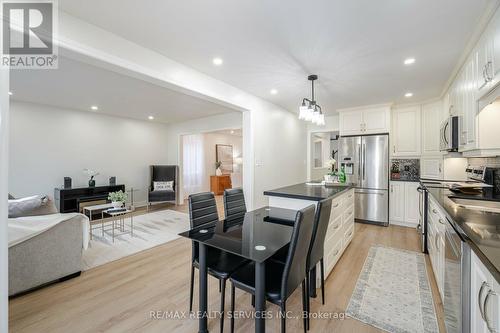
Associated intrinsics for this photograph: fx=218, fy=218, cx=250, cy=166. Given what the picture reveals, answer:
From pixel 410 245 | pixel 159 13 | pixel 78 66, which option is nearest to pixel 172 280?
pixel 159 13

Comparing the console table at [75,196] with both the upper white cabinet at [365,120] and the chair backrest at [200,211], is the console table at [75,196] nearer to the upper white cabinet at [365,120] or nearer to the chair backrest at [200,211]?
the chair backrest at [200,211]

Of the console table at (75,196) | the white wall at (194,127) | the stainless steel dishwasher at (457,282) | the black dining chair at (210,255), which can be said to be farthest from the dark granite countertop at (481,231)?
the console table at (75,196)

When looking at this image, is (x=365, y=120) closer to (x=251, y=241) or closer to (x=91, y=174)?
(x=251, y=241)

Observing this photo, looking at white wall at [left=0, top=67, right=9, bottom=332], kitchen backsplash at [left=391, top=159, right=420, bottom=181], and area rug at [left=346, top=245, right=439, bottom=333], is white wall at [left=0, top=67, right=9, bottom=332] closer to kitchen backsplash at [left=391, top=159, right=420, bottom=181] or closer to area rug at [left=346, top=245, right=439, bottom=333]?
area rug at [left=346, top=245, right=439, bottom=333]

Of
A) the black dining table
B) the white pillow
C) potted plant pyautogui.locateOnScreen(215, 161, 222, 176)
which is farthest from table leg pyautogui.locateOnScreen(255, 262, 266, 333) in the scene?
potted plant pyautogui.locateOnScreen(215, 161, 222, 176)

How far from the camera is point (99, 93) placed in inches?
156

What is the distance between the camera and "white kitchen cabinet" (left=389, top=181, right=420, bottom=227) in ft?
14.2

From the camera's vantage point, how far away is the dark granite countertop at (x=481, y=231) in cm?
94

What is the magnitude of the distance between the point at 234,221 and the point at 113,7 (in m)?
2.10

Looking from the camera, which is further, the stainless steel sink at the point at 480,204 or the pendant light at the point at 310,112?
the pendant light at the point at 310,112

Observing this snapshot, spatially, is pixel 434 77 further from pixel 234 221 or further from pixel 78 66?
pixel 78 66

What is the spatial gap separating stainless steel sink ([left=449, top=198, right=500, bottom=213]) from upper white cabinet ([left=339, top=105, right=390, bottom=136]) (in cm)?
264

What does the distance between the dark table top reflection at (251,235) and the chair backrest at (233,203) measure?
274 mm

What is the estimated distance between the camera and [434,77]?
3.14 m
